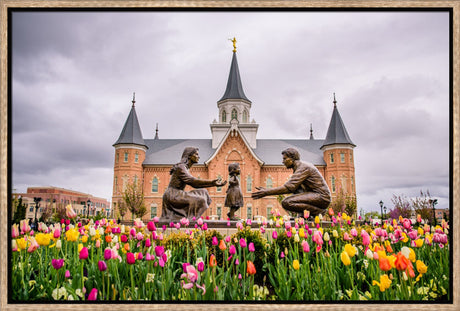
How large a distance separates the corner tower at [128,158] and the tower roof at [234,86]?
1510 centimetres

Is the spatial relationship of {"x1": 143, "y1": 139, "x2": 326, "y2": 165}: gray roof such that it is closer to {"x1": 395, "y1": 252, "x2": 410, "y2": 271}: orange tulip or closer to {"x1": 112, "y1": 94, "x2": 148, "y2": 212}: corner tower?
{"x1": 112, "y1": 94, "x2": 148, "y2": 212}: corner tower

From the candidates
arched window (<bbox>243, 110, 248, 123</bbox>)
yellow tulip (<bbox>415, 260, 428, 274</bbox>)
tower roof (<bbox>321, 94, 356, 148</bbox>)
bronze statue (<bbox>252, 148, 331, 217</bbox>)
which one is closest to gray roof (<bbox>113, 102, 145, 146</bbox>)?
arched window (<bbox>243, 110, 248, 123</bbox>)

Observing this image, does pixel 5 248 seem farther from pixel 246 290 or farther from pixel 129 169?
pixel 129 169

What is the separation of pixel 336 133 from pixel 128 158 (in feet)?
95.2

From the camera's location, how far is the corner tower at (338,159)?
36.8 meters

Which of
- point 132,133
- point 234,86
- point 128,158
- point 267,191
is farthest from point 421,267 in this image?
point 234,86

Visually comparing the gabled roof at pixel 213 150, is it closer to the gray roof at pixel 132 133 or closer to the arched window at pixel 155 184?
the arched window at pixel 155 184

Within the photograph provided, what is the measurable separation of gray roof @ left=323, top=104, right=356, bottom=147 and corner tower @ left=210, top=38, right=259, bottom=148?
35.3ft

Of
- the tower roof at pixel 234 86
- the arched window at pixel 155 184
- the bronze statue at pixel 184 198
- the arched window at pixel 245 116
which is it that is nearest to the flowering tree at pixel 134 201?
the arched window at pixel 155 184

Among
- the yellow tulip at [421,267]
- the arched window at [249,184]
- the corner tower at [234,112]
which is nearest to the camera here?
the yellow tulip at [421,267]

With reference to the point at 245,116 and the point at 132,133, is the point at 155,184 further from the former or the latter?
the point at 245,116

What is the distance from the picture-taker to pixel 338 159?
37.7m

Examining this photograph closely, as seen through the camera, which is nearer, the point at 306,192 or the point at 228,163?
the point at 306,192

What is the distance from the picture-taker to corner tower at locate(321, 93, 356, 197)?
121ft
